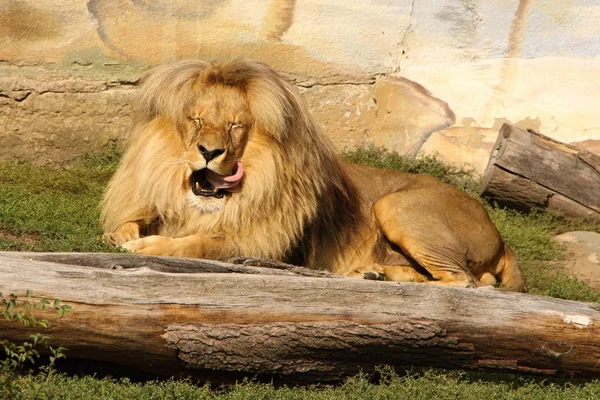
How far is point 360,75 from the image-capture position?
29.7 ft

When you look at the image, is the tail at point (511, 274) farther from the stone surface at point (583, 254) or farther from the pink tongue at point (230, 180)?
the pink tongue at point (230, 180)

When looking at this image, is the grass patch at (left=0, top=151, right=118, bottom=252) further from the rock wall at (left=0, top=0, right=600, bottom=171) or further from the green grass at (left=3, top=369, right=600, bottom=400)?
the green grass at (left=3, top=369, right=600, bottom=400)

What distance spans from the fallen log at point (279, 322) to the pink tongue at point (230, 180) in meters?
1.03

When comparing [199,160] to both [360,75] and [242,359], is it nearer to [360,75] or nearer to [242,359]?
[242,359]

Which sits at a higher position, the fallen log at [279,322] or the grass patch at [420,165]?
the fallen log at [279,322]

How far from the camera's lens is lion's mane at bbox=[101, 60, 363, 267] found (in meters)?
6.04

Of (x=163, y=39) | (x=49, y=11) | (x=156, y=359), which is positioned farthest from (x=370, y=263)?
(x=49, y=11)

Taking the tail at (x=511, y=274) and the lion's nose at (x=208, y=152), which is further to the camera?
the tail at (x=511, y=274)

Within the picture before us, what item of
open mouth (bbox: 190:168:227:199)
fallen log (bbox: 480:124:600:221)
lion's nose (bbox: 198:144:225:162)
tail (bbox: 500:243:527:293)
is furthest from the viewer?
fallen log (bbox: 480:124:600:221)

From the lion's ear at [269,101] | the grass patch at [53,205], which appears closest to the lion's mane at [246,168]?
the lion's ear at [269,101]

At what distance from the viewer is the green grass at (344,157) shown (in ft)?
14.6

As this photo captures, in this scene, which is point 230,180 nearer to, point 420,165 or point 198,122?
point 198,122

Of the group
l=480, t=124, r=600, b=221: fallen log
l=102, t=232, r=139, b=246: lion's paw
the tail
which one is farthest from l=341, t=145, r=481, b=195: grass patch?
l=102, t=232, r=139, b=246: lion's paw

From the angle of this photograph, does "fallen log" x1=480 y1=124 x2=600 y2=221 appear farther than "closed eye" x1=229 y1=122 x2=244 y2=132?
Yes
